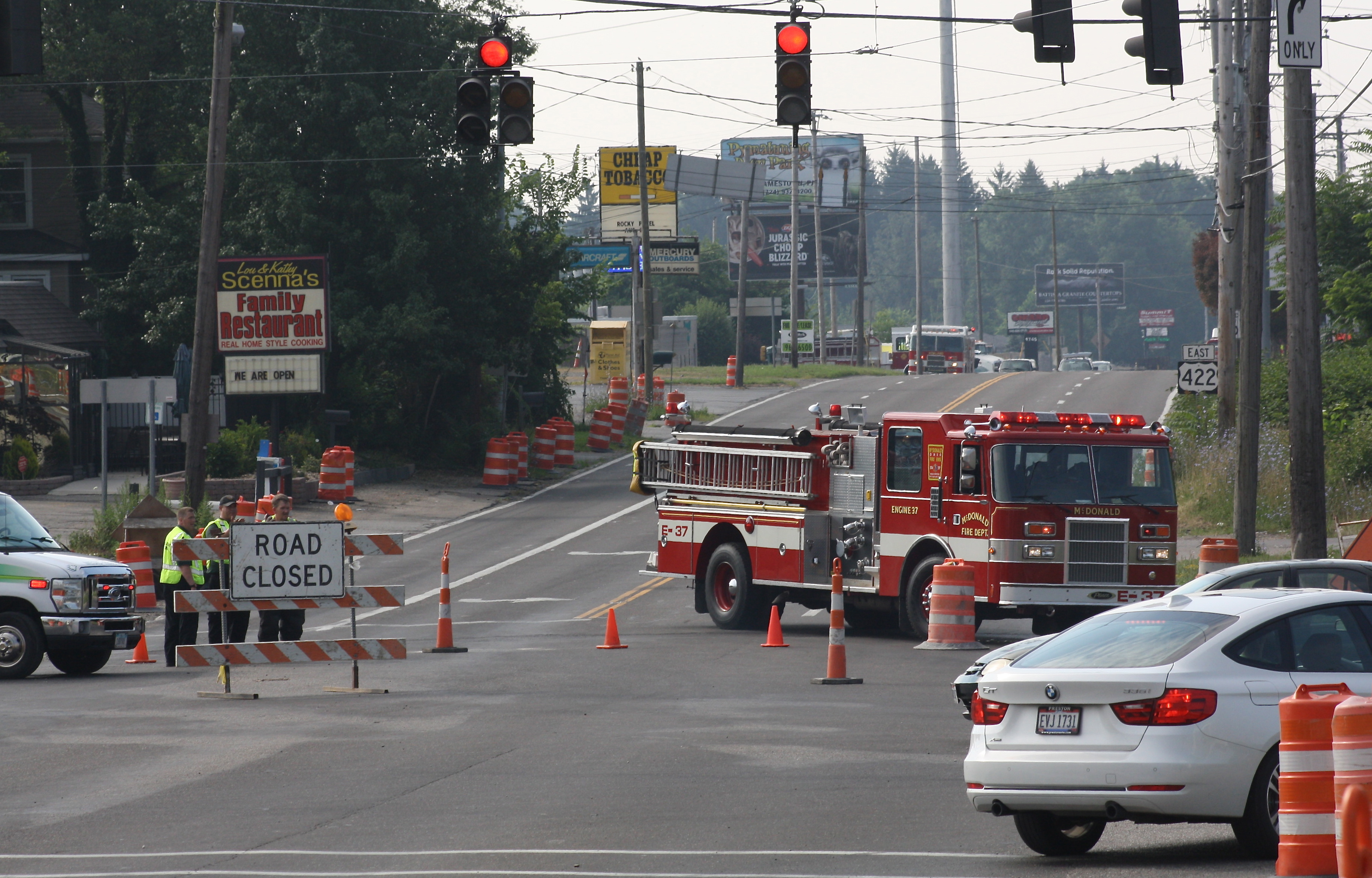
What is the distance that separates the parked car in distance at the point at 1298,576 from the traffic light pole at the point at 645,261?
120 ft

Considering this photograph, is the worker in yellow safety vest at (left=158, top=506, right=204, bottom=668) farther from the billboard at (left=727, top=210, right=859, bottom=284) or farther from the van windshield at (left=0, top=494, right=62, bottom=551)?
the billboard at (left=727, top=210, right=859, bottom=284)

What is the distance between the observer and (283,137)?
131 feet

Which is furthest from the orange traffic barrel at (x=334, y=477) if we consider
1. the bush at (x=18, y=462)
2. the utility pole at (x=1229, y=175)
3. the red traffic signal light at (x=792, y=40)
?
the red traffic signal light at (x=792, y=40)

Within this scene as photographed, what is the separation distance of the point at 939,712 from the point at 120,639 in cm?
926

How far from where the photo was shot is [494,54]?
18000 millimetres

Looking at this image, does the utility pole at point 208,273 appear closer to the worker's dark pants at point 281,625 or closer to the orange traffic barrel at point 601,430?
the worker's dark pants at point 281,625

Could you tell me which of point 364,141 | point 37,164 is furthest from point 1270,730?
point 37,164

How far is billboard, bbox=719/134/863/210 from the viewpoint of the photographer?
122250mm

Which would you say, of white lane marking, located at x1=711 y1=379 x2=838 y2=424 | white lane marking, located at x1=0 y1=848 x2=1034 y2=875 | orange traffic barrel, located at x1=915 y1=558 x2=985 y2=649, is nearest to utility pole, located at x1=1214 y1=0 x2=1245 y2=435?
orange traffic barrel, located at x1=915 y1=558 x2=985 y2=649

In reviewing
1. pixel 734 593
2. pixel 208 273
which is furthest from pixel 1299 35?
pixel 208 273

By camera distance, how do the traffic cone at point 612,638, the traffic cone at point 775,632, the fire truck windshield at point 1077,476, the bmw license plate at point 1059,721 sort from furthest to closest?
the traffic cone at point 775,632, the traffic cone at point 612,638, the fire truck windshield at point 1077,476, the bmw license plate at point 1059,721

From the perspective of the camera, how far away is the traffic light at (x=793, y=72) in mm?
17922

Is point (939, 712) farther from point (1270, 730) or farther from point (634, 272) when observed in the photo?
point (634, 272)

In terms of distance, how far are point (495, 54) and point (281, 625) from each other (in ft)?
22.7
